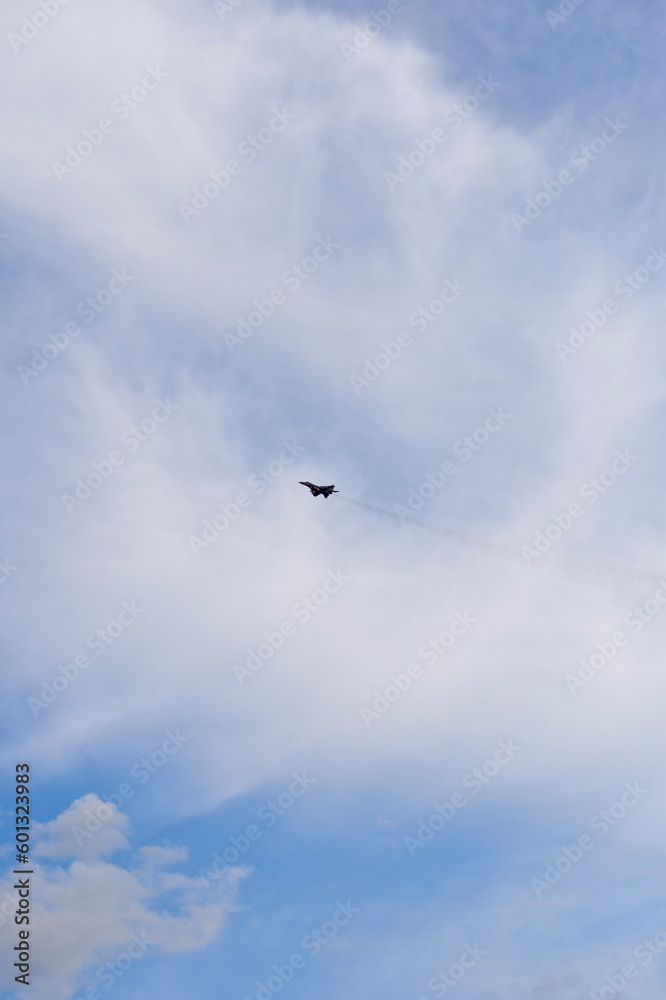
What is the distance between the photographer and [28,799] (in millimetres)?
139125

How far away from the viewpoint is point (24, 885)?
138 metres

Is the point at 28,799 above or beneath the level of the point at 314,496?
beneath

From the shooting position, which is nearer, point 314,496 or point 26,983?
point 26,983

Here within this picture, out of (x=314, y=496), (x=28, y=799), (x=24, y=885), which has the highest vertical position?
(x=314, y=496)

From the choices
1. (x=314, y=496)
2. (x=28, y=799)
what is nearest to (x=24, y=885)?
(x=28, y=799)

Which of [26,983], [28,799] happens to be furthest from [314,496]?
[26,983]

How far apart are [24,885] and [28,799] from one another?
11162 millimetres

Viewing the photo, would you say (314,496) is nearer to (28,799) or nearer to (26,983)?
(28,799)

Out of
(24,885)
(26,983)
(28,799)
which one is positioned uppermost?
(28,799)

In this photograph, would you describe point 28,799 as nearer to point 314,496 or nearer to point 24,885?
point 24,885

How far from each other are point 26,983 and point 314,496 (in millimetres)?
81328

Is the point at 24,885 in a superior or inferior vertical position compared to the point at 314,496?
inferior

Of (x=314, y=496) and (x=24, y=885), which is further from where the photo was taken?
(x=314, y=496)

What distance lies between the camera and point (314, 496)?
17038 cm
